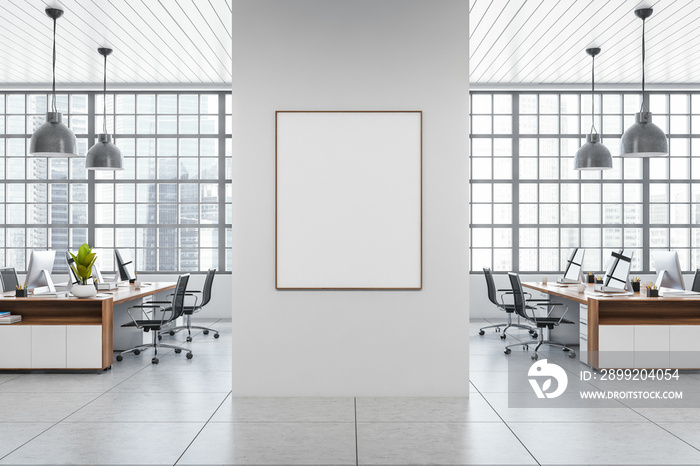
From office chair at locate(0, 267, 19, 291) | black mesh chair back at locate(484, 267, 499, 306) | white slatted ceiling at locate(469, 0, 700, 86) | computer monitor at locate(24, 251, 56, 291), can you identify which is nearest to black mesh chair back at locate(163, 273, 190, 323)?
computer monitor at locate(24, 251, 56, 291)

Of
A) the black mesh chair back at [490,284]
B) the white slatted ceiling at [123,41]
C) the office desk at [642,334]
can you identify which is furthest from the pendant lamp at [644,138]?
the white slatted ceiling at [123,41]

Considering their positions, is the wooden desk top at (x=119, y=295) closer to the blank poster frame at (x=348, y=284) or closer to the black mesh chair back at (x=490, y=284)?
the blank poster frame at (x=348, y=284)

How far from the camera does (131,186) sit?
9969 millimetres

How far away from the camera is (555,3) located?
5805 mm

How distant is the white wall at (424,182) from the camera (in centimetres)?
466

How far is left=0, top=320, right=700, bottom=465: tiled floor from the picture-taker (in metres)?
3.35

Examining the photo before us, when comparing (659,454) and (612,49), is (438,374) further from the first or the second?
(612,49)

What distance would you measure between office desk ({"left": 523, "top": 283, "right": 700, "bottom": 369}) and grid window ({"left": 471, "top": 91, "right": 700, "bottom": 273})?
399 cm

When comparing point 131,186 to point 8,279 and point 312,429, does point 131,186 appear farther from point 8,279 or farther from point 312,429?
point 312,429

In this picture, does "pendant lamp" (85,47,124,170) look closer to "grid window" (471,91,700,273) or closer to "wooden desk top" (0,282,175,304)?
"wooden desk top" (0,282,175,304)

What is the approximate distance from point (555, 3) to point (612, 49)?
192cm

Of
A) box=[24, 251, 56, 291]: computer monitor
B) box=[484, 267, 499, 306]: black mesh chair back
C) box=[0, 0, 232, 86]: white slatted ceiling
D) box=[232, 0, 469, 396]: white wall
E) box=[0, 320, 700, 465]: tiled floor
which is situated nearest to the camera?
box=[0, 320, 700, 465]: tiled floor

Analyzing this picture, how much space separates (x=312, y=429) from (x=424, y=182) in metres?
2.16

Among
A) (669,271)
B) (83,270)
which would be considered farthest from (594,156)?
(83,270)
